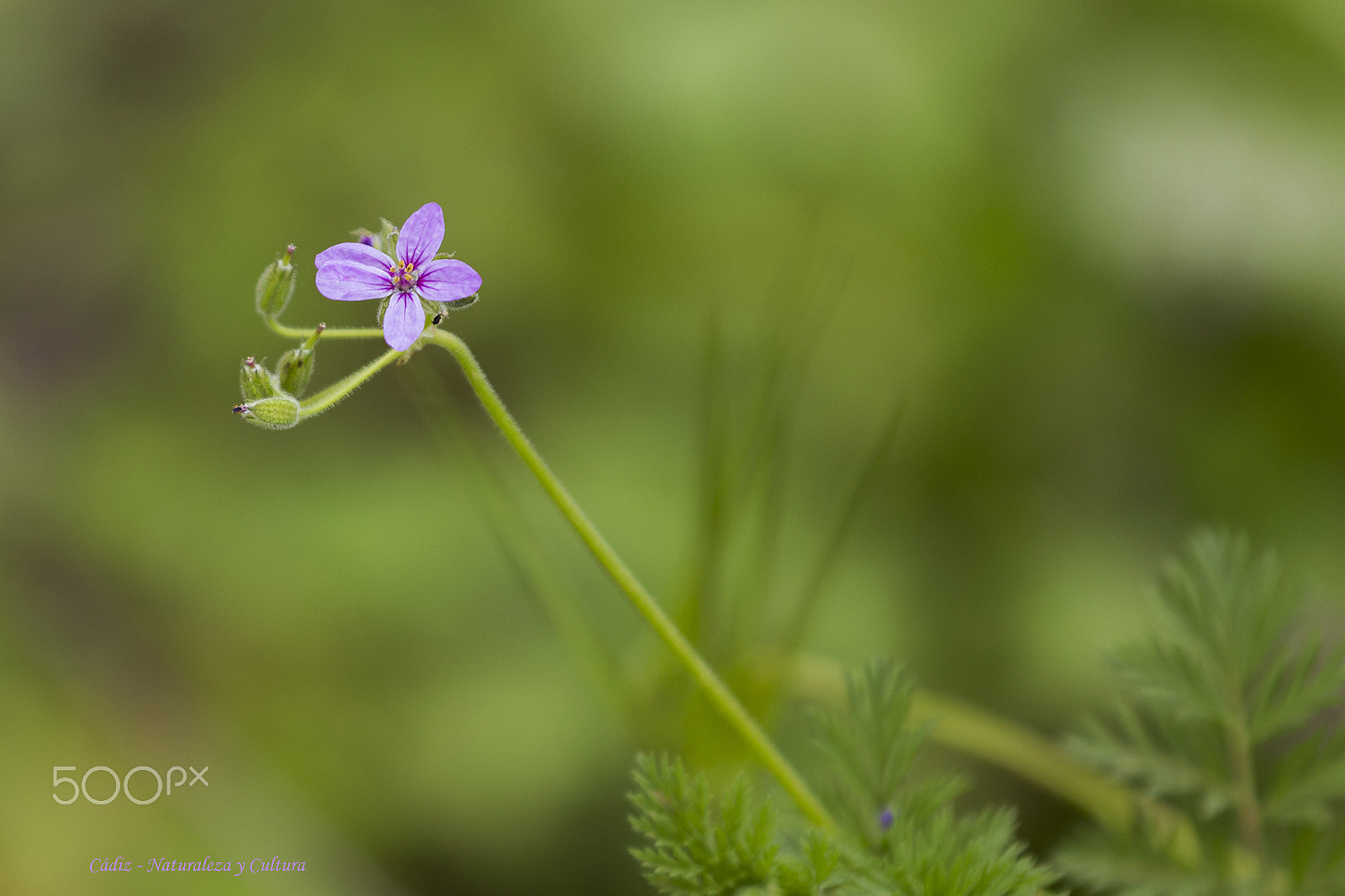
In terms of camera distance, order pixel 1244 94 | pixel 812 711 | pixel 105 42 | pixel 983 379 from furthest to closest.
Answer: pixel 105 42 → pixel 1244 94 → pixel 983 379 → pixel 812 711

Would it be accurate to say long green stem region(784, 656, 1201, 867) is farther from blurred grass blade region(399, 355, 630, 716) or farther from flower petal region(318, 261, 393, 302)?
flower petal region(318, 261, 393, 302)

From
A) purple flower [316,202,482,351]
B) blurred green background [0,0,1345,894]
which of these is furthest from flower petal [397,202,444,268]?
blurred green background [0,0,1345,894]

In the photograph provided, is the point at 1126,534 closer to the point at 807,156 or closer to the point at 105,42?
the point at 807,156

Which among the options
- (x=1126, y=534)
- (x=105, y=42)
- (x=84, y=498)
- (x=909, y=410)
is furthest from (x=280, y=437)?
(x=1126, y=534)

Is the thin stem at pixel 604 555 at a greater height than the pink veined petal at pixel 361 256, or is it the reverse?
the pink veined petal at pixel 361 256

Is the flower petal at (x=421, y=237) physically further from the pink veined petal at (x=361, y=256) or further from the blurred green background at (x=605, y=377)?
the blurred green background at (x=605, y=377)

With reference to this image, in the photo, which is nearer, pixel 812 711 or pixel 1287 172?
pixel 812 711

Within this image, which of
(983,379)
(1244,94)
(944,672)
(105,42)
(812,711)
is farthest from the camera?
(105,42)

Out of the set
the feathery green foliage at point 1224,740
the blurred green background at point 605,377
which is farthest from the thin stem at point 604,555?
the blurred green background at point 605,377
